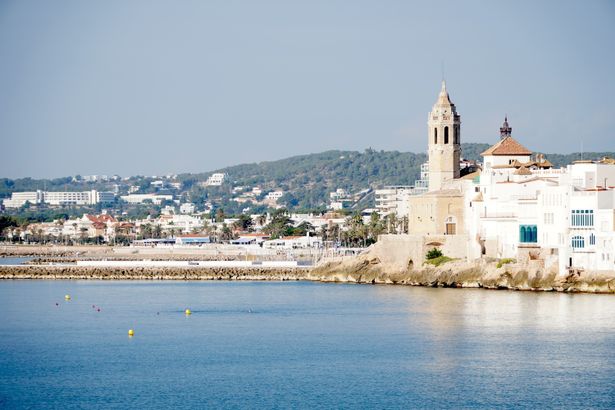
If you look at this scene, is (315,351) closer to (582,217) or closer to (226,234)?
(582,217)

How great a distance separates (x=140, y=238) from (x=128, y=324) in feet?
389

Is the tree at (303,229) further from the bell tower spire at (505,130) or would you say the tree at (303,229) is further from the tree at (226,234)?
the bell tower spire at (505,130)

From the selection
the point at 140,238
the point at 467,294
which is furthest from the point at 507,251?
the point at 140,238

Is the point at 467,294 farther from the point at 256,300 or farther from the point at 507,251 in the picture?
the point at 256,300

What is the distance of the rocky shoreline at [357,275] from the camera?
213 ft

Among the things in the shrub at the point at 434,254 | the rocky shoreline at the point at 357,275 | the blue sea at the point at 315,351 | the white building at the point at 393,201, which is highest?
the white building at the point at 393,201

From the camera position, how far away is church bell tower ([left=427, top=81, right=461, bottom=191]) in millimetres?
84000

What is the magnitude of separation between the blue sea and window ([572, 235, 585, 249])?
2660 millimetres

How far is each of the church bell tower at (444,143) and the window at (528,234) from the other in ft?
50.3

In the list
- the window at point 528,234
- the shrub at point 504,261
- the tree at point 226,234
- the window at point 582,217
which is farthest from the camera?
the tree at point 226,234

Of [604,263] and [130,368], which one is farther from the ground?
[604,263]

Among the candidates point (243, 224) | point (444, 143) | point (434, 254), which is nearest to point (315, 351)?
point (434, 254)

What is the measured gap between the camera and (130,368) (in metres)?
44.3

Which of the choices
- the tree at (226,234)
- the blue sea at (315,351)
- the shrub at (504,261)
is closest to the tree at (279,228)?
the tree at (226,234)
